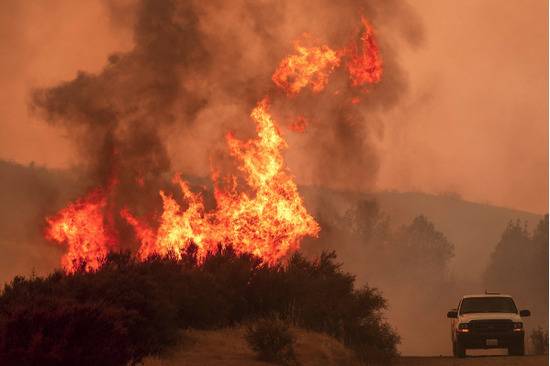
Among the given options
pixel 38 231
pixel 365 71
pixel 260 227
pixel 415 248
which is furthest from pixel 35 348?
pixel 415 248

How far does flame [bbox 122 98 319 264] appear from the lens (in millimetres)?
41406

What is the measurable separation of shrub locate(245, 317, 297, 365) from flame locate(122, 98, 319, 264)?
13748mm

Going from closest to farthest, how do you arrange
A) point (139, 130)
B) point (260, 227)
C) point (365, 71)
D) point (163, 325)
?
1. point (163, 325)
2. point (260, 227)
3. point (365, 71)
4. point (139, 130)

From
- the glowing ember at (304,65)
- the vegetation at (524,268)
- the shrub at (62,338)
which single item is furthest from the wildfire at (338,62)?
the vegetation at (524,268)

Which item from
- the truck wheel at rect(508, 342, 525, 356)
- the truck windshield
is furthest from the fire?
the truck wheel at rect(508, 342, 525, 356)

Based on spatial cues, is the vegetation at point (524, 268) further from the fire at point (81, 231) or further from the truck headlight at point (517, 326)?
the truck headlight at point (517, 326)

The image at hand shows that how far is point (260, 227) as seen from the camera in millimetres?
41438

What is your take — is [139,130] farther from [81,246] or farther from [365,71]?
[365,71]

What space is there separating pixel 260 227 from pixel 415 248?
94.3 metres

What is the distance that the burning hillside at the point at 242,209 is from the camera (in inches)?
1639

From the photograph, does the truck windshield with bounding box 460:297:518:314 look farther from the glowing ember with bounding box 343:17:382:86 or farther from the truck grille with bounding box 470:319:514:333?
the glowing ember with bounding box 343:17:382:86

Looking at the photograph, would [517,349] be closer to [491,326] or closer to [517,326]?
[517,326]

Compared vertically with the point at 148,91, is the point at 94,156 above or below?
below

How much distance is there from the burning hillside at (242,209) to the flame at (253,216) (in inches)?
1.5
